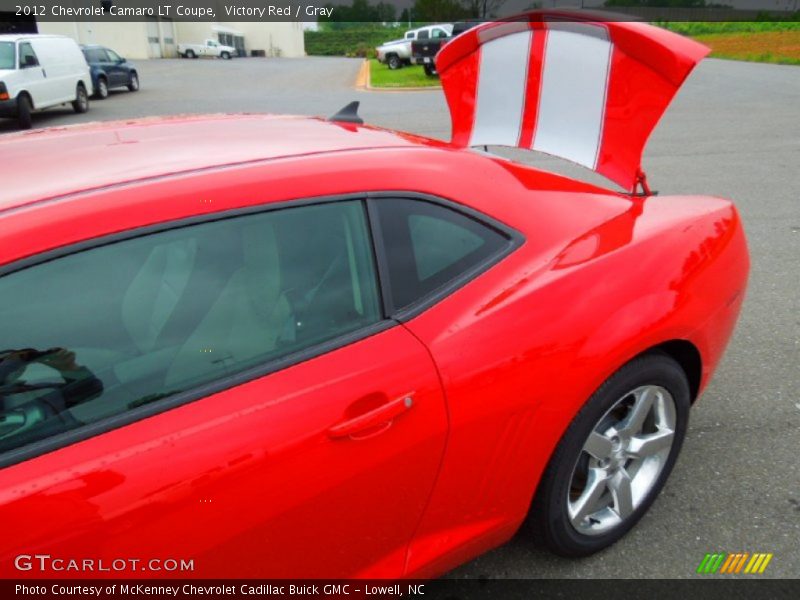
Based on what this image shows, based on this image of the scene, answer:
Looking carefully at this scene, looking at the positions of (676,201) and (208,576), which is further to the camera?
(676,201)

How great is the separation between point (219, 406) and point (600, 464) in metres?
1.36

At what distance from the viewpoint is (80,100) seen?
15039 millimetres

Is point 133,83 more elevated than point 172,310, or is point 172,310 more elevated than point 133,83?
point 172,310

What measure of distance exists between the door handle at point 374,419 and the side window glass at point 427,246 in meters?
0.27

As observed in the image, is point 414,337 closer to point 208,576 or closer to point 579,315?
point 579,315

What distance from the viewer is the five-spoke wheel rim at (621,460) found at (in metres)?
2.14

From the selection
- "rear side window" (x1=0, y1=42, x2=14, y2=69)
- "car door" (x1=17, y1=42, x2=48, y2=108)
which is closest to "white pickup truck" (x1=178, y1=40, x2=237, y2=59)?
"car door" (x1=17, y1=42, x2=48, y2=108)

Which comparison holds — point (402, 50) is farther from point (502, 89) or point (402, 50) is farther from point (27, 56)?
point (502, 89)

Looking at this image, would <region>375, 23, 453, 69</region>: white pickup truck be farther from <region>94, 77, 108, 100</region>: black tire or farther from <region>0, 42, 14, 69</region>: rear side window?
<region>0, 42, 14, 69</region>: rear side window

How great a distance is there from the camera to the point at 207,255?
155 centimetres

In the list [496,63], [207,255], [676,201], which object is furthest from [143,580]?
[496,63]

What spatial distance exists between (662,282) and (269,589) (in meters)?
1.52

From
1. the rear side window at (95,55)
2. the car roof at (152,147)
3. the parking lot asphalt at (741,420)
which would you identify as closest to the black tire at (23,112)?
the rear side window at (95,55)

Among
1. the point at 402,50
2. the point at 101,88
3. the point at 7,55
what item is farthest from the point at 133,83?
the point at 402,50
